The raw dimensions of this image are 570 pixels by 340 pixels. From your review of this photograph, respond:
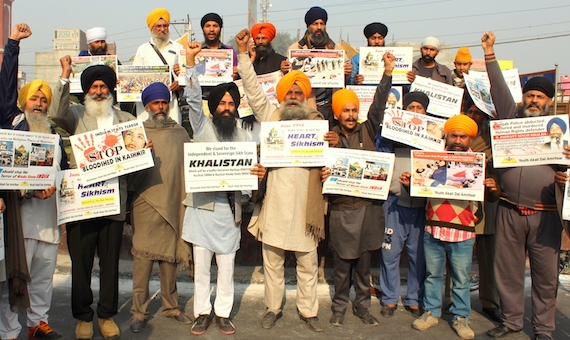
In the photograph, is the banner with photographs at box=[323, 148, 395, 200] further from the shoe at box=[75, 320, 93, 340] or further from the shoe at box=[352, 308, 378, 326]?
the shoe at box=[75, 320, 93, 340]

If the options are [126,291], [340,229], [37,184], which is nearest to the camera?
[37,184]

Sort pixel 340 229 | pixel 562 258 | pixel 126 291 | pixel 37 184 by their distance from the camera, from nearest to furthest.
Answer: pixel 37 184 < pixel 340 229 < pixel 126 291 < pixel 562 258

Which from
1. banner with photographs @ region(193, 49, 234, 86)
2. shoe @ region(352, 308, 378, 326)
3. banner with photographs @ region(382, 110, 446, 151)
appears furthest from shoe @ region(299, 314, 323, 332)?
banner with photographs @ region(193, 49, 234, 86)

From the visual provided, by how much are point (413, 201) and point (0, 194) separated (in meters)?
4.03

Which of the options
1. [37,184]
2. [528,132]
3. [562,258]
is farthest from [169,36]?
[562,258]

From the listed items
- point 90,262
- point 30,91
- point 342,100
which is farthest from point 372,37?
point 90,262

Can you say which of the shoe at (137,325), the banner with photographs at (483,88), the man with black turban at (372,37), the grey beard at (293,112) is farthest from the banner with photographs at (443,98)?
the shoe at (137,325)

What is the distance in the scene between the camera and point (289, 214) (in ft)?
17.7

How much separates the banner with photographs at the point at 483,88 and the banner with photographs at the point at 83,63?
14.1ft

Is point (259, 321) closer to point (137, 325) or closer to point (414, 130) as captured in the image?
point (137, 325)

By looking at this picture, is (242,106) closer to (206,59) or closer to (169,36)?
(206,59)

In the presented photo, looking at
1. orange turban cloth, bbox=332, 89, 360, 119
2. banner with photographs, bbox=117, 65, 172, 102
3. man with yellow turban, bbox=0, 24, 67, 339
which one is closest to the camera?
man with yellow turban, bbox=0, 24, 67, 339

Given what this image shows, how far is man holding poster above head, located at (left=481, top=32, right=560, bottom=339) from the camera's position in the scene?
526 centimetres

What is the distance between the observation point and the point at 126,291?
21.3ft
